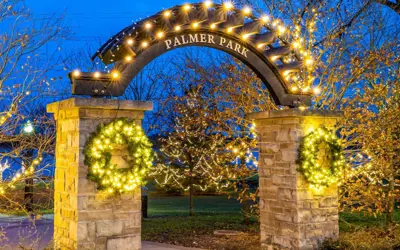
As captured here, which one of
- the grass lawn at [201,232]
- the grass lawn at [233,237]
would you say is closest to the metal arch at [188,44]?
the grass lawn at [233,237]

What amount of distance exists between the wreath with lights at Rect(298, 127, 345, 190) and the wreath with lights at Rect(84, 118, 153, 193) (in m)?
2.56

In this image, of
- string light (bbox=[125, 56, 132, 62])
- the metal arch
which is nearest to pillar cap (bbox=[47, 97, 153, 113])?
the metal arch

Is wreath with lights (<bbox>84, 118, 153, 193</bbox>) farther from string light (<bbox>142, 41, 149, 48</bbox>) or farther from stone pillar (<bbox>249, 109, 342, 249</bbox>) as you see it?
stone pillar (<bbox>249, 109, 342, 249</bbox>)

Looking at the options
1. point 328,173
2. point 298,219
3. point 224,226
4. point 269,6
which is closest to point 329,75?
point 269,6

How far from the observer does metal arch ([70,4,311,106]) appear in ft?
18.6

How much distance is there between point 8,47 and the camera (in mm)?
7191

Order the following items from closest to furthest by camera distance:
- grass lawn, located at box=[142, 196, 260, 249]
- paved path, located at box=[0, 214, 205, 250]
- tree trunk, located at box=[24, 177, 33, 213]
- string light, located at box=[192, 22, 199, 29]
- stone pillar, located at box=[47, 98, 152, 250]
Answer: stone pillar, located at box=[47, 98, 152, 250], string light, located at box=[192, 22, 199, 29], paved path, located at box=[0, 214, 205, 250], tree trunk, located at box=[24, 177, 33, 213], grass lawn, located at box=[142, 196, 260, 249]

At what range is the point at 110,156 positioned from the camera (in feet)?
17.9

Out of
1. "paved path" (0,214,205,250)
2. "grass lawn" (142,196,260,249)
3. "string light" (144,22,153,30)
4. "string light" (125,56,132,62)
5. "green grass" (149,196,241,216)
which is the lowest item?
"green grass" (149,196,241,216)

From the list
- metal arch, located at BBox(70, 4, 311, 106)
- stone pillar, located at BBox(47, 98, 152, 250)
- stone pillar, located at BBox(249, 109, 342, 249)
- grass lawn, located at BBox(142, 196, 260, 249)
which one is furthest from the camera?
grass lawn, located at BBox(142, 196, 260, 249)

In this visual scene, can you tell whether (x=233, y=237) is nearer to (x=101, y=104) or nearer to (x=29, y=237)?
(x=29, y=237)

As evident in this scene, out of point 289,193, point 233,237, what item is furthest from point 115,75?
point 233,237

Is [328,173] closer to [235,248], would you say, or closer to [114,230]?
[235,248]

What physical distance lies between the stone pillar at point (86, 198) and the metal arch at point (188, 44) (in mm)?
280
